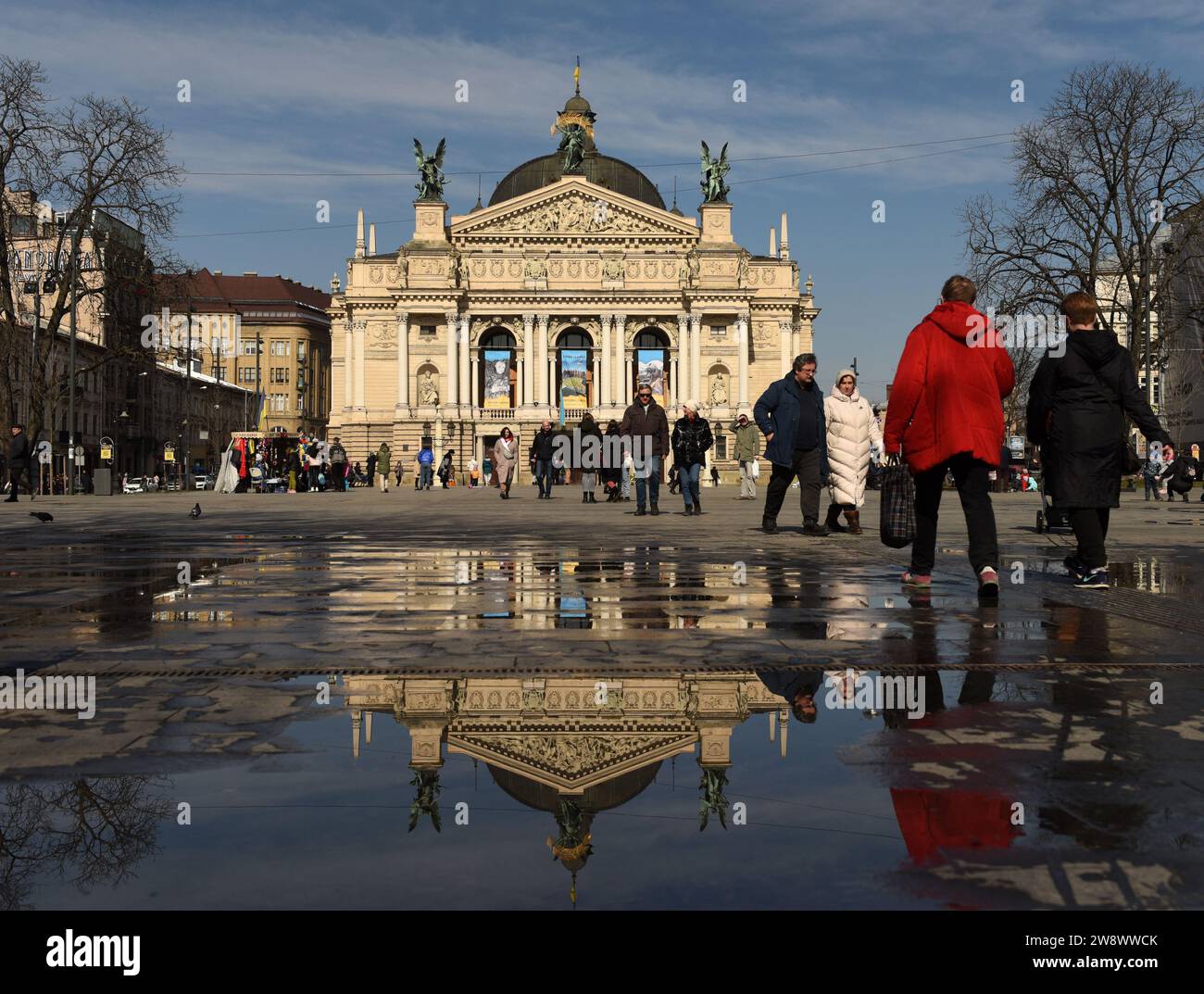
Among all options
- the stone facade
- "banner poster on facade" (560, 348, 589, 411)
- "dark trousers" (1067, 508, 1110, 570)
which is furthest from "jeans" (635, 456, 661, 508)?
"banner poster on facade" (560, 348, 589, 411)

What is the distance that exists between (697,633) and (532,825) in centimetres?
379

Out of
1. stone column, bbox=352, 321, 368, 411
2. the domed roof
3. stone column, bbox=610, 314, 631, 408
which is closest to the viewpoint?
stone column, bbox=610, 314, 631, 408

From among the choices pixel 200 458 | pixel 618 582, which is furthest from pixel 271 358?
pixel 618 582

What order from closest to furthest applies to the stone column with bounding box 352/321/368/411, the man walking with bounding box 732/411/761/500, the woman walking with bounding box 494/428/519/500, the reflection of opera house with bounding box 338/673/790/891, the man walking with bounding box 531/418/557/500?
the reflection of opera house with bounding box 338/673/790/891 < the man walking with bounding box 531/418/557/500 < the man walking with bounding box 732/411/761/500 < the woman walking with bounding box 494/428/519/500 < the stone column with bounding box 352/321/368/411

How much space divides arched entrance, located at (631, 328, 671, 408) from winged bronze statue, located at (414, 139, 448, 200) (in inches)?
608

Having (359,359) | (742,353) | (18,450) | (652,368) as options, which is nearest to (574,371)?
(652,368)

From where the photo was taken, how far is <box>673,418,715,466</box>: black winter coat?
69.6 ft

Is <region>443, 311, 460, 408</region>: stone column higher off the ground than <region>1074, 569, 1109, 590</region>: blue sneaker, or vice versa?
<region>443, 311, 460, 408</region>: stone column

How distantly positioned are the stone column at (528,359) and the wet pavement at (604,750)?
74.9 meters

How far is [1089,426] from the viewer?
9.68 m

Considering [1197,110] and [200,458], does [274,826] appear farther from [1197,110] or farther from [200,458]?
[200,458]

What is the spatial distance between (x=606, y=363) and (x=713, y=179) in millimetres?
13671

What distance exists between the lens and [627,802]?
3.49 m

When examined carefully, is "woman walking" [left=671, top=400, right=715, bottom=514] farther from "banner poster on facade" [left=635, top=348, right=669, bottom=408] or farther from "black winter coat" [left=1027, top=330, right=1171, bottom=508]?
"banner poster on facade" [left=635, top=348, right=669, bottom=408]
